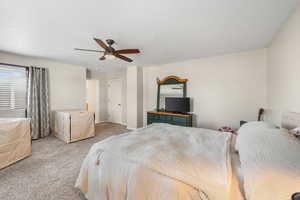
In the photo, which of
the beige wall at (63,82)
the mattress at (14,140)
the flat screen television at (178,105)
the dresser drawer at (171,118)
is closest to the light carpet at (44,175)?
the mattress at (14,140)

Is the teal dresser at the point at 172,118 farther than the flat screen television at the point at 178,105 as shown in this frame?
No

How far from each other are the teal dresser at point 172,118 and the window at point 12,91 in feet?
11.9

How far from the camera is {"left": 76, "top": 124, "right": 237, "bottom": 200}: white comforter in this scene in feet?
2.96

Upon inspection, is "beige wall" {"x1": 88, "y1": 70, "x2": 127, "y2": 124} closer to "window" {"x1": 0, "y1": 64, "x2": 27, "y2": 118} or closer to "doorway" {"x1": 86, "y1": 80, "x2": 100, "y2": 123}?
"doorway" {"x1": 86, "y1": 80, "x2": 100, "y2": 123}

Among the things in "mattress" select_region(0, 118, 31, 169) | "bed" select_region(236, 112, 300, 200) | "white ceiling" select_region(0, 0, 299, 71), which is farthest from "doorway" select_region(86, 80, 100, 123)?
"bed" select_region(236, 112, 300, 200)

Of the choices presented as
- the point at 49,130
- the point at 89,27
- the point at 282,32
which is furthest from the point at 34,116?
the point at 282,32

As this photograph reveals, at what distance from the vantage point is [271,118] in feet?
8.21

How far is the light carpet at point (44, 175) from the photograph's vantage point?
5.15ft

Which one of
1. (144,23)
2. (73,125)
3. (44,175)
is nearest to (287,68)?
(144,23)

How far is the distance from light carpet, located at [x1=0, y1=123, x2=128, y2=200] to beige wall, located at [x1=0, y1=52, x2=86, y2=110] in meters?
1.64

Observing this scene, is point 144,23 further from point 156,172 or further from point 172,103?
point 172,103

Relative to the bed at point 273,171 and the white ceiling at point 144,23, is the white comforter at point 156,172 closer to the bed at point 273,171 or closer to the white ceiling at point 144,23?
the bed at point 273,171

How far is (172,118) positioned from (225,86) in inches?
65.2

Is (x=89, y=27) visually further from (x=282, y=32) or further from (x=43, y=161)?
(x=282, y=32)
